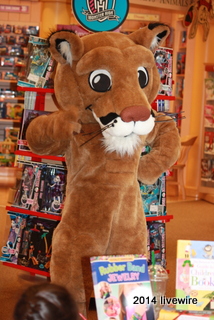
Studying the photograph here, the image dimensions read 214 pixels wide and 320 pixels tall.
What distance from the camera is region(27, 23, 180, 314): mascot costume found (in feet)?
7.55

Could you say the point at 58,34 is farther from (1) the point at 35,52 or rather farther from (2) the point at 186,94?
(2) the point at 186,94

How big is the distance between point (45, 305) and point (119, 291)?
14.0 inches

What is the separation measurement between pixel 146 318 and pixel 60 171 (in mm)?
2180

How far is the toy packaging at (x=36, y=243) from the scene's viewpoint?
3742mm

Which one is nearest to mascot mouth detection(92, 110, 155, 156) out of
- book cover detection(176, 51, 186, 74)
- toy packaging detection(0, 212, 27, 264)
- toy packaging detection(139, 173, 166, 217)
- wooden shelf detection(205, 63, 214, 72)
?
toy packaging detection(139, 173, 166, 217)

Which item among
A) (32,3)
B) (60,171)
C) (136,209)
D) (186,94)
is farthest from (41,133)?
(32,3)

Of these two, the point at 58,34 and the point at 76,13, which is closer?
the point at 58,34

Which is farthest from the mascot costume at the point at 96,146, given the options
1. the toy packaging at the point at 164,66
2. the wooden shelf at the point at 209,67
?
the wooden shelf at the point at 209,67

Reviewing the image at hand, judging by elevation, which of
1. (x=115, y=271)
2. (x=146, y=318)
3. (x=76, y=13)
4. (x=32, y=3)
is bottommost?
(x=146, y=318)

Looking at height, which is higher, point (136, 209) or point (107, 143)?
point (107, 143)

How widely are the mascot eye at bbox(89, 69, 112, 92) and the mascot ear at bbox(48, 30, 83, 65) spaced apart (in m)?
0.11

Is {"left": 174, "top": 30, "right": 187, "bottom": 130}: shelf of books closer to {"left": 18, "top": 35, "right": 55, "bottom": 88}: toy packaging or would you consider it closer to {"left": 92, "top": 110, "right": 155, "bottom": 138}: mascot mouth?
{"left": 18, "top": 35, "right": 55, "bottom": 88}: toy packaging

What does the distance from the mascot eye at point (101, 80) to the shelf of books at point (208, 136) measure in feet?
18.4

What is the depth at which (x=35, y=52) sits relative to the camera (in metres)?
3.63
